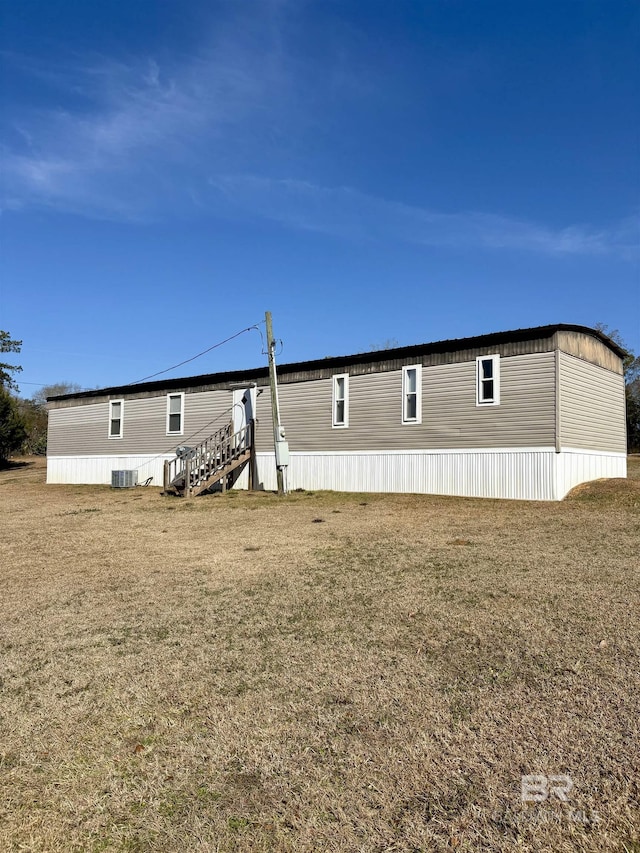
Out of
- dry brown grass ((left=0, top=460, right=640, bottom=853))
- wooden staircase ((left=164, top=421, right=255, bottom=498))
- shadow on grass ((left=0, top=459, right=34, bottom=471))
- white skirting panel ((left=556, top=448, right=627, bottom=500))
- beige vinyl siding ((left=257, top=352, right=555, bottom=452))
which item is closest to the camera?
dry brown grass ((left=0, top=460, right=640, bottom=853))

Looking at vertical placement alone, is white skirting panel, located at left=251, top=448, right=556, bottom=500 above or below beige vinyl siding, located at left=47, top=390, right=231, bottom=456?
below

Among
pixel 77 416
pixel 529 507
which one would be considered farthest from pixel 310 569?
pixel 77 416

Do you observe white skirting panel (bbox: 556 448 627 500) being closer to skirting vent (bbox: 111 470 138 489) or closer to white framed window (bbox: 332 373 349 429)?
white framed window (bbox: 332 373 349 429)

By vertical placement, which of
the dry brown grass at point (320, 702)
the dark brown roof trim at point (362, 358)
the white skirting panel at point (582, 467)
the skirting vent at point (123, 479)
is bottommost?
the dry brown grass at point (320, 702)

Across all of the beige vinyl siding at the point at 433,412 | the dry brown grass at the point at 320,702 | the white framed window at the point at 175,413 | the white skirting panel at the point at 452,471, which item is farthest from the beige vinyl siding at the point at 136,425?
the dry brown grass at the point at 320,702

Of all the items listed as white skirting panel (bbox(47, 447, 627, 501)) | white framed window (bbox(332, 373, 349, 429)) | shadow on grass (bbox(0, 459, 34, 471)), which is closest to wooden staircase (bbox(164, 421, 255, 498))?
white skirting panel (bbox(47, 447, 627, 501))

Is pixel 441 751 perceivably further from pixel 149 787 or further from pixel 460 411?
pixel 460 411

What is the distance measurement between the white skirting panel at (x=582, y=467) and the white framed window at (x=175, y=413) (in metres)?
14.9

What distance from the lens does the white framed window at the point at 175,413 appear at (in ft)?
79.0

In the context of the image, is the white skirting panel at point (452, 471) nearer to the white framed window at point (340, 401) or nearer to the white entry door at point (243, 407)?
the white framed window at point (340, 401)

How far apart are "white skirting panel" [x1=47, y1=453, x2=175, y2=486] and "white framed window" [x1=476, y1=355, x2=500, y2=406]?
43.6 ft

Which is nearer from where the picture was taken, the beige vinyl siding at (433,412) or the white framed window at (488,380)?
the beige vinyl siding at (433,412)

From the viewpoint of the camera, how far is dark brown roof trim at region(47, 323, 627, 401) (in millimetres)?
15781

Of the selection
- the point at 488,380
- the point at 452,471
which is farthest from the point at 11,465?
the point at 488,380
